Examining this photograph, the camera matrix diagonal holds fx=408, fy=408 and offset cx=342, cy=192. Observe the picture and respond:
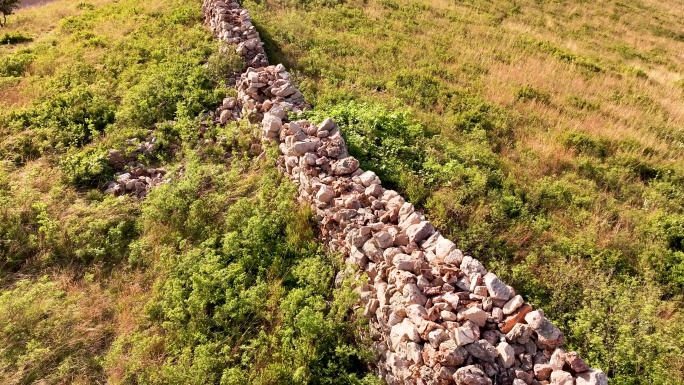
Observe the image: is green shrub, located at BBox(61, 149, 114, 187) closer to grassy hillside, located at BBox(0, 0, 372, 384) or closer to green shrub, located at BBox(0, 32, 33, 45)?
grassy hillside, located at BBox(0, 0, 372, 384)

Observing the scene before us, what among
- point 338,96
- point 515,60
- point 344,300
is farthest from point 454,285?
point 515,60

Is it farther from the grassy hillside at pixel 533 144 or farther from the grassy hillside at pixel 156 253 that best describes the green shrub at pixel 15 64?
the grassy hillside at pixel 533 144

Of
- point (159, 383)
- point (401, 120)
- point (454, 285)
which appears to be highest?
point (401, 120)

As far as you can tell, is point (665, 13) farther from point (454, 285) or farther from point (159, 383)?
point (159, 383)

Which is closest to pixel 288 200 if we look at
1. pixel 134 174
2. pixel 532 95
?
pixel 134 174

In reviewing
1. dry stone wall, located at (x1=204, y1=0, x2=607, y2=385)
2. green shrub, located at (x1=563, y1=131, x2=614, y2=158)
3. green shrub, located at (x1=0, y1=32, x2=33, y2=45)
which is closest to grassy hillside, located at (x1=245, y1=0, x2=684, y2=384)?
green shrub, located at (x1=563, y1=131, x2=614, y2=158)

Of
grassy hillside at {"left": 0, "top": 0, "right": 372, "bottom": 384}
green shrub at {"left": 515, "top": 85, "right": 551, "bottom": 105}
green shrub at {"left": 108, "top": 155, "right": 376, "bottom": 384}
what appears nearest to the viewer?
green shrub at {"left": 108, "top": 155, "right": 376, "bottom": 384}

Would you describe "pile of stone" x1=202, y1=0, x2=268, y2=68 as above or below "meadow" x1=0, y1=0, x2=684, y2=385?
above

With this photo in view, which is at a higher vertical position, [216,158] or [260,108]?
[260,108]

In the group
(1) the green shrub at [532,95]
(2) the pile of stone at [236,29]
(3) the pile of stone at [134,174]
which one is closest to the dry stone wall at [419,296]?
(3) the pile of stone at [134,174]
